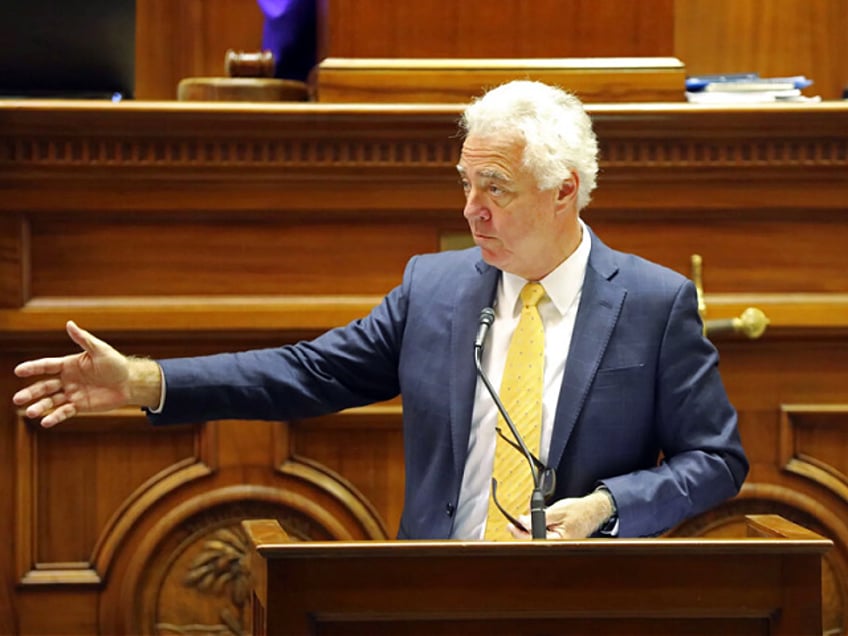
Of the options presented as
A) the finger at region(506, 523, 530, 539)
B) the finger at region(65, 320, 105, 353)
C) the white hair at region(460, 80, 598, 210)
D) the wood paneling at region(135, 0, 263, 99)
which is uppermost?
the wood paneling at region(135, 0, 263, 99)

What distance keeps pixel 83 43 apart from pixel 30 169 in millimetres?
351

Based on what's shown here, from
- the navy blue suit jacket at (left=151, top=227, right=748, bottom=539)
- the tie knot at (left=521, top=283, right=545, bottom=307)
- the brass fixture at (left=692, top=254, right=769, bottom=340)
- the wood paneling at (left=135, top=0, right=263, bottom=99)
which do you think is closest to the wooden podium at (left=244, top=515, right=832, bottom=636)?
the navy blue suit jacket at (left=151, top=227, right=748, bottom=539)

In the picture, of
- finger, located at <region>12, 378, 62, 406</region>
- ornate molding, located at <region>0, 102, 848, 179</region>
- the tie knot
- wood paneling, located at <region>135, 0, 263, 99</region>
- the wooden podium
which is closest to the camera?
the wooden podium

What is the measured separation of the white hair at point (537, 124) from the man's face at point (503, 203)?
19mm

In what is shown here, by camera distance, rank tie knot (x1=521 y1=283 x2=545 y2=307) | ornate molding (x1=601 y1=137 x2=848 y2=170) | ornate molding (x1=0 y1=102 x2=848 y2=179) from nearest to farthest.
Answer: tie knot (x1=521 y1=283 x2=545 y2=307), ornate molding (x1=0 y1=102 x2=848 y2=179), ornate molding (x1=601 y1=137 x2=848 y2=170)

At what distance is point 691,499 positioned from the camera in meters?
2.62

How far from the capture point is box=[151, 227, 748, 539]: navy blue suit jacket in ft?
8.82

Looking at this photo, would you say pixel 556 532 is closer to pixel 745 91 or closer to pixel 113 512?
pixel 113 512

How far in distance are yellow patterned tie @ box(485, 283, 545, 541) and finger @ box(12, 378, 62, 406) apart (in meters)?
0.80

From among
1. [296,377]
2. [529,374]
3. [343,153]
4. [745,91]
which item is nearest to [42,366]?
[296,377]

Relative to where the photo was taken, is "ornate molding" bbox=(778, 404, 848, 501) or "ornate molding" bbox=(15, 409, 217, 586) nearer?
"ornate molding" bbox=(15, 409, 217, 586)

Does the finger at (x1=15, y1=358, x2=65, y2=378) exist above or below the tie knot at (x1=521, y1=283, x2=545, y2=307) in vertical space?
below

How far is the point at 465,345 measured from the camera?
2.77m

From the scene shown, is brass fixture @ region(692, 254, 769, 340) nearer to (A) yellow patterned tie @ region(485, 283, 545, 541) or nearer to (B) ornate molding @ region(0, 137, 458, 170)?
(B) ornate molding @ region(0, 137, 458, 170)
